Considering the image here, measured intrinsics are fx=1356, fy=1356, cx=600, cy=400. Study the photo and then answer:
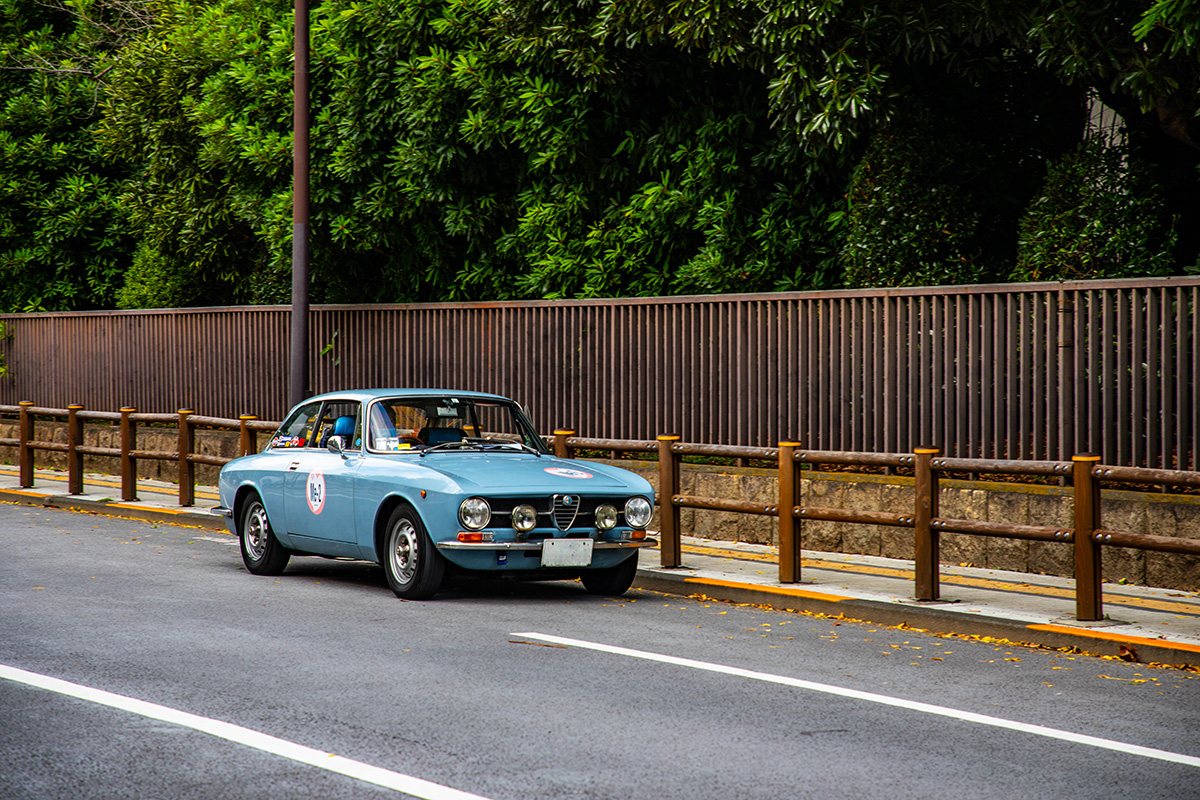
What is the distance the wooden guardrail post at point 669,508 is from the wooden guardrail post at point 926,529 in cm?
236

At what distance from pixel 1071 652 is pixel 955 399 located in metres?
4.34

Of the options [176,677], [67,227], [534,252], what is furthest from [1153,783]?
[67,227]

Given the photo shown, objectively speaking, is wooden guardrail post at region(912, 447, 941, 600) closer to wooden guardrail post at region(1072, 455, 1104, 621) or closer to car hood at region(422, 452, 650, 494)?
wooden guardrail post at region(1072, 455, 1104, 621)

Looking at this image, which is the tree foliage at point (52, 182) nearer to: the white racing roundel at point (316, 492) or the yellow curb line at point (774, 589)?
the white racing roundel at point (316, 492)

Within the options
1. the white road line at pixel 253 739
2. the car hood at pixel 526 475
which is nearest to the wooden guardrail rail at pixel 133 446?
the car hood at pixel 526 475

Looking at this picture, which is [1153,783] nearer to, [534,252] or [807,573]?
[807,573]

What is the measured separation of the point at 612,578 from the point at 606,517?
26.7 inches

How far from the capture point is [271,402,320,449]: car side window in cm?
1102

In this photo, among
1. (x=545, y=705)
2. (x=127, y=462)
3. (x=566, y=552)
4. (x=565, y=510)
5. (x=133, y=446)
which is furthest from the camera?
(x=133, y=446)

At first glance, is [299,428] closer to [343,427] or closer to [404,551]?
[343,427]

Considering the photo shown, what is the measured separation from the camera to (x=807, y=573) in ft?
35.0

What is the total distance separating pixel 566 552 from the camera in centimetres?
925

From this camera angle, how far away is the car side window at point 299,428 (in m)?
11.0

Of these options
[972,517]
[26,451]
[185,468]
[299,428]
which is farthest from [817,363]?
[26,451]
